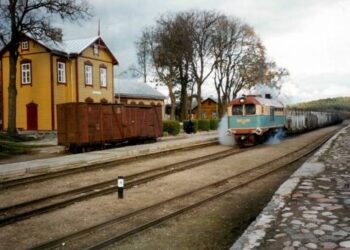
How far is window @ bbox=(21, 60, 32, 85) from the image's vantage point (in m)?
38.9

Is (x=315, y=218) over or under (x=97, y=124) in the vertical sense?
under

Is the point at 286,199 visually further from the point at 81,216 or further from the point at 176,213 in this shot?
the point at 81,216

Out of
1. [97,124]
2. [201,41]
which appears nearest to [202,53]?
[201,41]

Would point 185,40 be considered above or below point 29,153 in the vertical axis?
above

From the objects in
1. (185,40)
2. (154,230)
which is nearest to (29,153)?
(154,230)

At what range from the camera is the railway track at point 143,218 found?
7531 millimetres

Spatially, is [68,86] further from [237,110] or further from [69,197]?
[69,197]

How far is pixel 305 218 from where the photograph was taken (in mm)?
7016

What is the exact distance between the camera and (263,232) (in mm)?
6324

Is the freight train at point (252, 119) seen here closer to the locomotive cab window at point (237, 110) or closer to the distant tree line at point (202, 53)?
the locomotive cab window at point (237, 110)

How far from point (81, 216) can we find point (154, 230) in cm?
195

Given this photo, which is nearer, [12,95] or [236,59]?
[12,95]

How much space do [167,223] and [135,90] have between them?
156 feet

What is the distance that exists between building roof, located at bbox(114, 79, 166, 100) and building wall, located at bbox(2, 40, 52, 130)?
12755 millimetres
